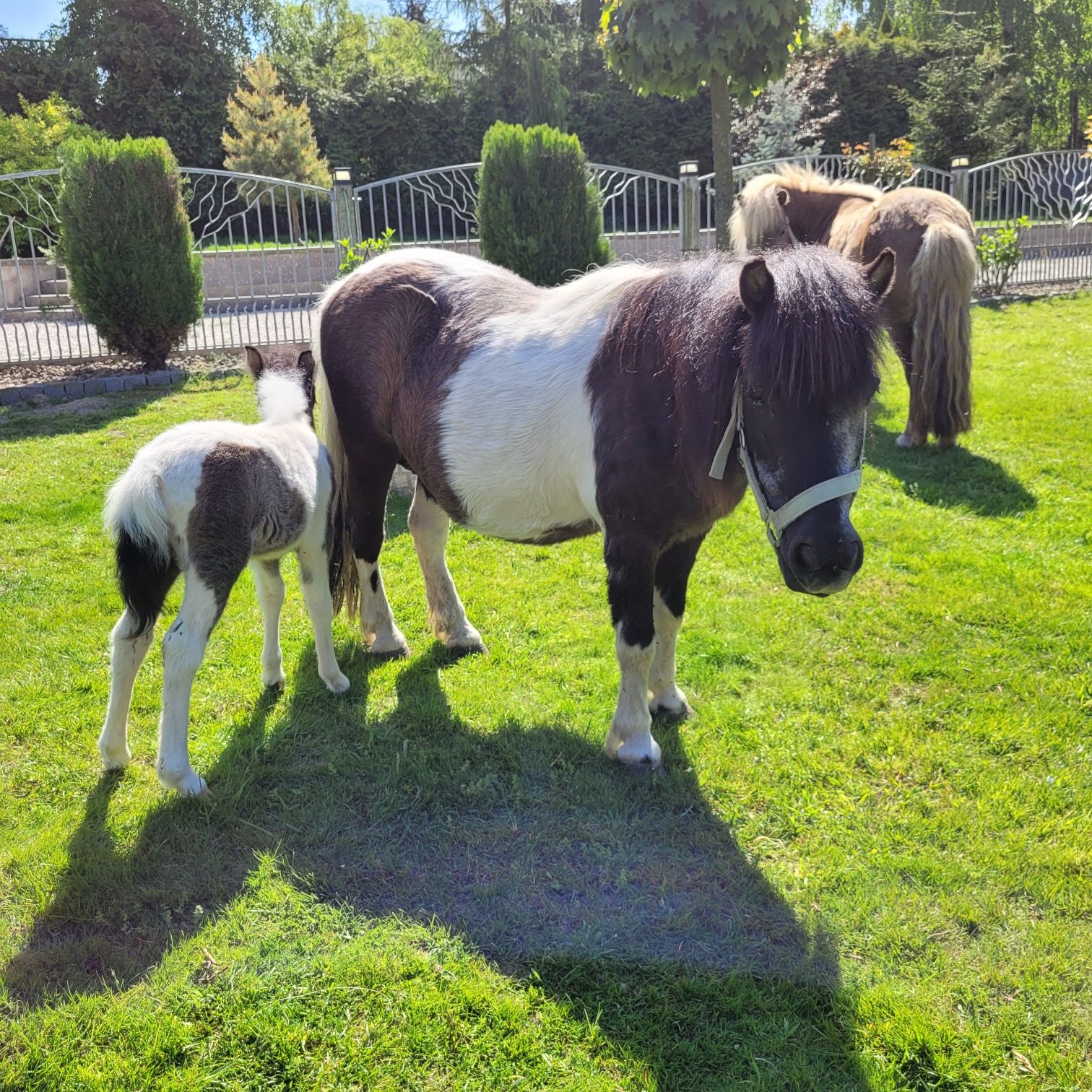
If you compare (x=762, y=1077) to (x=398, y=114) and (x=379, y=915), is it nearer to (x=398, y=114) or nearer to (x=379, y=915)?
(x=379, y=915)

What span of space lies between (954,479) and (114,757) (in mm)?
5667

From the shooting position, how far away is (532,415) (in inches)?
136

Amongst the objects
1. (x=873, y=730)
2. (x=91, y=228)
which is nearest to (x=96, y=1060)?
(x=873, y=730)

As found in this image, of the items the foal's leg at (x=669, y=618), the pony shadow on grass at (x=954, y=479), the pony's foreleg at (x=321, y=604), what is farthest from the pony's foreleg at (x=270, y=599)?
the pony shadow on grass at (x=954, y=479)

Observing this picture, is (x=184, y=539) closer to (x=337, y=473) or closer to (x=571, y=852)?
(x=337, y=473)

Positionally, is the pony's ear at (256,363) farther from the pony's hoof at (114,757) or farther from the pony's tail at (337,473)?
the pony's hoof at (114,757)

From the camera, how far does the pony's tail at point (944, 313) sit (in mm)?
6492

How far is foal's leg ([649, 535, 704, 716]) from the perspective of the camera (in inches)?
142

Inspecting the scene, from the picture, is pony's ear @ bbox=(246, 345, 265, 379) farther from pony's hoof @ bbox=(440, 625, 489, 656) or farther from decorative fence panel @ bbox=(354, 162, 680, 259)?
decorative fence panel @ bbox=(354, 162, 680, 259)

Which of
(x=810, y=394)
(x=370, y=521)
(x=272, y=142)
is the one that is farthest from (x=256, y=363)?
(x=272, y=142)

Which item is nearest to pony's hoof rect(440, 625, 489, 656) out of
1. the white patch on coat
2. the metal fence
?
the white patch on coat

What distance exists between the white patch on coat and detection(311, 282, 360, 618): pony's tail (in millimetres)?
717

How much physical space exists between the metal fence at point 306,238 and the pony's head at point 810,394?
911cm

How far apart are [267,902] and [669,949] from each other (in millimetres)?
1271
